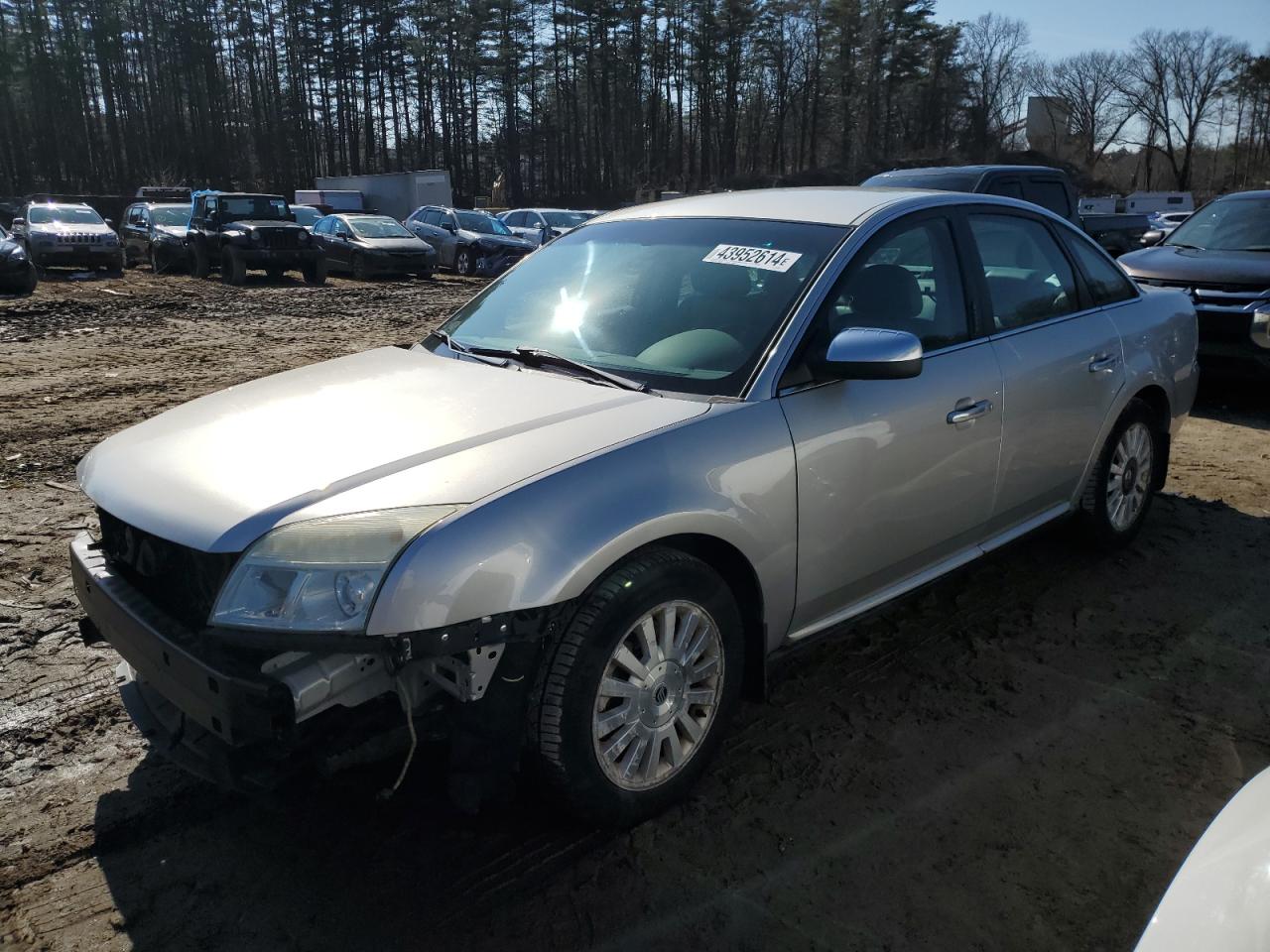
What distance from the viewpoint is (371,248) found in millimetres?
21250

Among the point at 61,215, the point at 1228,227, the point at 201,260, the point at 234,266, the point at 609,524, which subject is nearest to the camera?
the point at 609,524

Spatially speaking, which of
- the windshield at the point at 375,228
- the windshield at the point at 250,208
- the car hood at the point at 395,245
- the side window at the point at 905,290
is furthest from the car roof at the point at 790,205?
the windshield at the point at 375,228

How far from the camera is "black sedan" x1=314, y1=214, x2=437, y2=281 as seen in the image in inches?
836

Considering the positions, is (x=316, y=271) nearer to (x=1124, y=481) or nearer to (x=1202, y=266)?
(x=1202, y=266)

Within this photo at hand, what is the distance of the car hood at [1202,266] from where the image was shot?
26.3 ft

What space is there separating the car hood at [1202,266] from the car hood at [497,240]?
1626 centimetres

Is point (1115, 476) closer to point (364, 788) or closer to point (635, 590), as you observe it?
point (635, 590)

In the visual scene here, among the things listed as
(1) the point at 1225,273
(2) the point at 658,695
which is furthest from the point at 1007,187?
(2) the point at 658,695

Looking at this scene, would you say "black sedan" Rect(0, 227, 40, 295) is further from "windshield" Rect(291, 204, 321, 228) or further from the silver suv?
"windshield" Rect(291, 204, 321, 228)

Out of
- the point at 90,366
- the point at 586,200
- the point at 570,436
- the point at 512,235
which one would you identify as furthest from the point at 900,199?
the point at 586,200

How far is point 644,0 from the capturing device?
63688 mm

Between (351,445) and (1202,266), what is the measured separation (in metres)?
8.05

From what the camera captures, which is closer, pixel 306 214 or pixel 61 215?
pixel 61 215

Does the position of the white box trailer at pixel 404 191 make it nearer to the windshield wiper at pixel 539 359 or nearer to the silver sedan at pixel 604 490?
the silver sedan at pixel 604 490
